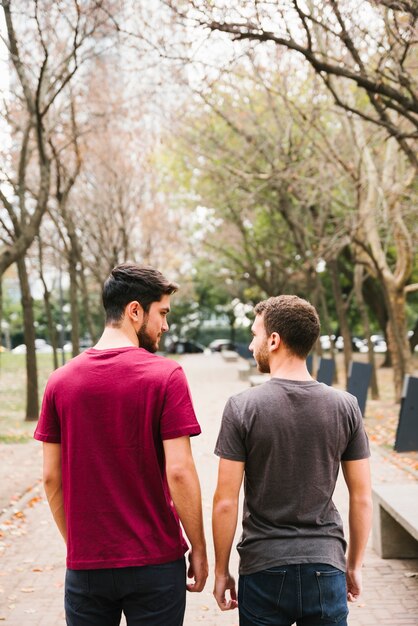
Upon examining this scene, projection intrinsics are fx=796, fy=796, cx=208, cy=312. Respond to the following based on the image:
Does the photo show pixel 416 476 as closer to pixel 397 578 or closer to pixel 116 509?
pixel 397 578

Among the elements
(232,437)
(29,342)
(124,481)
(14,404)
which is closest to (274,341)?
(232,437)

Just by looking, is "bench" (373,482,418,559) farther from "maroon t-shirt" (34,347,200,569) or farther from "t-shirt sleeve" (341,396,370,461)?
"maroon t-shirt" (34,347,200,569)

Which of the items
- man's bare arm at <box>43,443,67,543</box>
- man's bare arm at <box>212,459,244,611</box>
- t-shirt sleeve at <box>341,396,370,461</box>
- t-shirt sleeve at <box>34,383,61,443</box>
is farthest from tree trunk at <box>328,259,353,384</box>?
t-shirt sleeve at <box>34,383,61,443</box>

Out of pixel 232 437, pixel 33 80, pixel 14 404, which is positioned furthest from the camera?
pixel 14 404

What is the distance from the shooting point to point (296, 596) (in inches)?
110

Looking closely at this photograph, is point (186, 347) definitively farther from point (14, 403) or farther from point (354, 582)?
point (354, 582)

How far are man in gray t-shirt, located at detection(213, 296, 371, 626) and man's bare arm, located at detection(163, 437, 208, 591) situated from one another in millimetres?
85

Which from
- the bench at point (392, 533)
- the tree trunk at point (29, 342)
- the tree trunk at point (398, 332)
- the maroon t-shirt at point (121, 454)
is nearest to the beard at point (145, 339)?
the maroon t-shirt at point (121, 454)

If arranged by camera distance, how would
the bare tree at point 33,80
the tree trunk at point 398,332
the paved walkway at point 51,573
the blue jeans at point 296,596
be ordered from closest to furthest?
the blue jeans at point 296,596
the paved walkway at point 51,573
the bare tree at point 33,80
the tree trunk at point 398,332

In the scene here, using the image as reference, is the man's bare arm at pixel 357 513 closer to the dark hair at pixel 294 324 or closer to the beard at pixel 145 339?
the dark hair at pixel 294 324

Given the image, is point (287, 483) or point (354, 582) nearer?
point (287, 483)

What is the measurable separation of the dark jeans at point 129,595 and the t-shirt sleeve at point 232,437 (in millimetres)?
438

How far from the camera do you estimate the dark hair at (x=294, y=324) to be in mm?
3031

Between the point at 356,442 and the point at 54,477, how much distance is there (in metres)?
1.17
